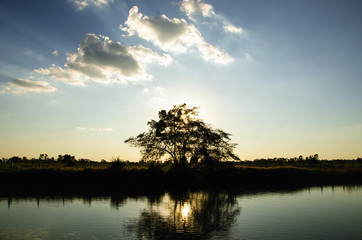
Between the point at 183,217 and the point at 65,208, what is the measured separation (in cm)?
1313

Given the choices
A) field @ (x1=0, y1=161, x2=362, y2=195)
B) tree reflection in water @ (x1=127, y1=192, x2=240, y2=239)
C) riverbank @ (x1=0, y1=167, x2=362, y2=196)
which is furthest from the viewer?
field @ (x1=0, y1=161, x2=362, y2=195)

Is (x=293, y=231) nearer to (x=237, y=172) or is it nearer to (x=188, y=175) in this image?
(x=188, y=175)

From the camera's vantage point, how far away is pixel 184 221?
22250mm

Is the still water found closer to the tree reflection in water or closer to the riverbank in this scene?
the tree reflection in water

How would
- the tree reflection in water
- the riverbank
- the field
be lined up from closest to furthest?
1. the tree reflection in water
2. the riverbank
3. the field

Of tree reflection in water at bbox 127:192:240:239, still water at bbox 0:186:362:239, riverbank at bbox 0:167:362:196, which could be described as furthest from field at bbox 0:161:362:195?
tree reflection in water at bbox 127:192:240:239

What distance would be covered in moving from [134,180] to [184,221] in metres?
30.4

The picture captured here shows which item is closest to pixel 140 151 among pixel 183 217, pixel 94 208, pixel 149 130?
pixel 149 130

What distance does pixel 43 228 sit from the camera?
19.4m

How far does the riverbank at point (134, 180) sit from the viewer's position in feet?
148

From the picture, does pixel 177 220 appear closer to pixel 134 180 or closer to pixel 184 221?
pixel 184 221

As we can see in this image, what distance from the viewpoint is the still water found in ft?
59.2

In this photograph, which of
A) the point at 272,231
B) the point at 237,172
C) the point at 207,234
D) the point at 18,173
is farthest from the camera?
the point at 237,172

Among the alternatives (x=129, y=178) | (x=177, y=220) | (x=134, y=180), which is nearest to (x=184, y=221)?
(x=177, y=220)
